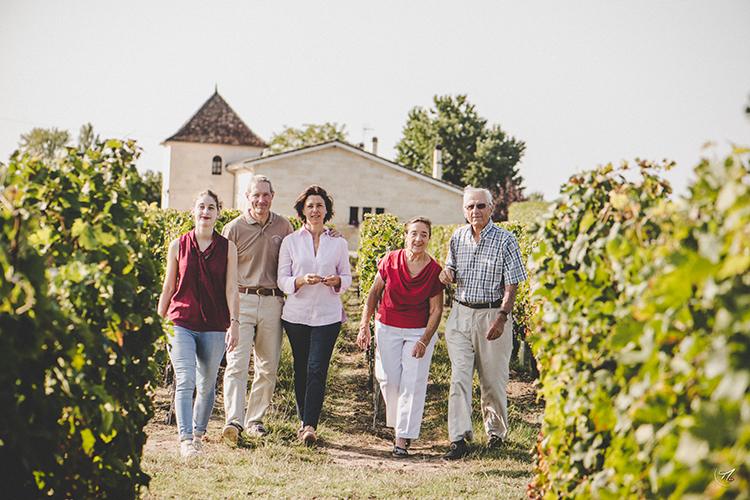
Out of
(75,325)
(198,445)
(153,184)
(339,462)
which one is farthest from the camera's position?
(153,184)

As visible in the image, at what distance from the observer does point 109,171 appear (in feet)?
9.53

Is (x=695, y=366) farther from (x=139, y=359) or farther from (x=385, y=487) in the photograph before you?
(x=385, y=487)

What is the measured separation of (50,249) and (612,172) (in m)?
2.49

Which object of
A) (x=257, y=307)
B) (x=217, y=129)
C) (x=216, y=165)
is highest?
(x=217, y=129)

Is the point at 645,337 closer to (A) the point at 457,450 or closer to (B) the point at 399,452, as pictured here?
(A) the point at 457,450

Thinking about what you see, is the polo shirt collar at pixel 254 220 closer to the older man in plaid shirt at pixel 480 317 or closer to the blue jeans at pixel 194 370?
the blue jeans at pixel 194 370

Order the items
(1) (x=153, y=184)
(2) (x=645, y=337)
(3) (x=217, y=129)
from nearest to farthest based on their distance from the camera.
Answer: (2) (x=645, y=337) → (3) (x=217, y=129) → (1) (x=153, y=184)

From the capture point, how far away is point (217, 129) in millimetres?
38906

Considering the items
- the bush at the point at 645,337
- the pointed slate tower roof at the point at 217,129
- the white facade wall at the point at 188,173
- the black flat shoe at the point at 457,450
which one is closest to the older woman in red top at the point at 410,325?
the black flat shoe at the point at 457,450

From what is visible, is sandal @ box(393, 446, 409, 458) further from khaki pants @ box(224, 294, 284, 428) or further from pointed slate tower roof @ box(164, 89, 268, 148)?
pointed slate tower roof @ box(164, 89, 268, 148)

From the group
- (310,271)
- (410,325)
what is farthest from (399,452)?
(310,271)

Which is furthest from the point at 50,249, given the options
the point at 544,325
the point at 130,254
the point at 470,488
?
the point at 470,488

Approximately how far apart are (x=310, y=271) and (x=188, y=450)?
5.84ft

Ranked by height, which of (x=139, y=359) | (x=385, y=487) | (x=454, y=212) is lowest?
(x=385, y=487)
